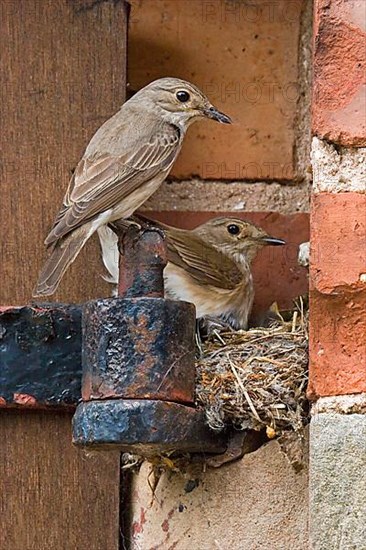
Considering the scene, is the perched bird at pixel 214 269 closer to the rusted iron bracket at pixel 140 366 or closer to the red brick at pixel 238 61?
the red brick at pixel 238 61

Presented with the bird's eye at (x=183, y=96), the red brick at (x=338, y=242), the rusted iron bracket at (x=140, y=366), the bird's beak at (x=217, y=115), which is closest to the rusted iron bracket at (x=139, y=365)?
the rusted iron bracket at (x=140, y=366)

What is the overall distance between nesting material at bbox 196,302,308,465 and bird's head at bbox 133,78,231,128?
0.64 m

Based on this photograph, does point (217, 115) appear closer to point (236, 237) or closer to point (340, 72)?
point (236, 237)

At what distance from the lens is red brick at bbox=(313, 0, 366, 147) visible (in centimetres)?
206

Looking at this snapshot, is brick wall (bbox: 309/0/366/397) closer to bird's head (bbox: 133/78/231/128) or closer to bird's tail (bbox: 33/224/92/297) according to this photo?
bird's tail (bbox: 33/224/92/297)

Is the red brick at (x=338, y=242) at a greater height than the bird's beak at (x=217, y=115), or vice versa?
the bird's beak at (x=217, y=115)

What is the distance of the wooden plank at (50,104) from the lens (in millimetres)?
2791

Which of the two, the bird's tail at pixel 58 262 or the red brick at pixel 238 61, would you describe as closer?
the bird's tail at pixel 58 262

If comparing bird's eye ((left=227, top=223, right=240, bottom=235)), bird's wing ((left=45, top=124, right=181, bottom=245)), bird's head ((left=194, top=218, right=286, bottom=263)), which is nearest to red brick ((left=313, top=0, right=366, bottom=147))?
bird's wing ((left=45, top=124, right=181, bottom=245))

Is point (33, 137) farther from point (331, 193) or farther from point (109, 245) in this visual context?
point (331, 193)

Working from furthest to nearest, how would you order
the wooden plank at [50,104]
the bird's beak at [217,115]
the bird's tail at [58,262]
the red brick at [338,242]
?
the bird's beak at [217,115] → the wooden plank at [50,104] → the bird's tail at [58,262] → the red brick at [338,242]

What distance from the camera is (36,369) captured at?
251cm

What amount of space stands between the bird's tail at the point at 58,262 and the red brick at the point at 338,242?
2.27 feet

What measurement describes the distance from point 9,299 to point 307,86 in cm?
86
